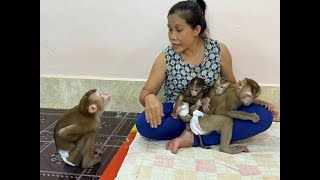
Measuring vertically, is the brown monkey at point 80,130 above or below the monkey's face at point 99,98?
below

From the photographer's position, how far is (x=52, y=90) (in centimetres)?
283

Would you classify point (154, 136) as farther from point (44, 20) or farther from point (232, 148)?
point (44, 20)

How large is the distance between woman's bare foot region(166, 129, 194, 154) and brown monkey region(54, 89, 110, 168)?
0.46 metres

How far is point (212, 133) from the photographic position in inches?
80.3

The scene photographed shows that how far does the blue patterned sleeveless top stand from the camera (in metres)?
2.21

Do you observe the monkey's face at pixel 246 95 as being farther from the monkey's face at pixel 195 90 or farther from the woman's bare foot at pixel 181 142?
the woman's bare foot at pixel 181 142

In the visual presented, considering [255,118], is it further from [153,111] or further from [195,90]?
[153,111]

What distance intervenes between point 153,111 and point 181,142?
26 cm

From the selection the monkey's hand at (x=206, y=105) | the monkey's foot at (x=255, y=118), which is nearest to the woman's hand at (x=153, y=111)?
the monkey's hand at (x=206, y=105)

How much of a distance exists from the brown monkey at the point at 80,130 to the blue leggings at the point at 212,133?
0.32 meters

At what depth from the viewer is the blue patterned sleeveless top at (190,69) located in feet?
7.24

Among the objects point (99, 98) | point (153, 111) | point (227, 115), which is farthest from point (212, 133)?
point (99, 98)
